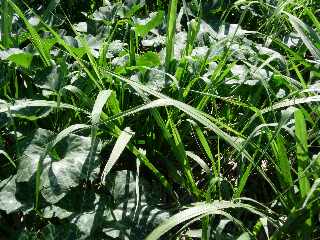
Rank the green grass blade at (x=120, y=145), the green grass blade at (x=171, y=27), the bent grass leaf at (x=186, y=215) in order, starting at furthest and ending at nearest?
the green grass blade at (x=171, y=27)
the green grass blade at (x=120, y=145)
the bent grass leaf at (x=186, y=215)

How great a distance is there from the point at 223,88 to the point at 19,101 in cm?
63

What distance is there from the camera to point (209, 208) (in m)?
1.18

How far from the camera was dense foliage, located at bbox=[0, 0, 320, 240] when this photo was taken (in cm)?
129

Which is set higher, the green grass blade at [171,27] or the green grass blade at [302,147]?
the green grass blade at [171,27]

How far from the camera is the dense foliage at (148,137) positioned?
129cm

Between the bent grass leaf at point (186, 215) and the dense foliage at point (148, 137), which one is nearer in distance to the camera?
the bent grass leaf at point (186, 215)

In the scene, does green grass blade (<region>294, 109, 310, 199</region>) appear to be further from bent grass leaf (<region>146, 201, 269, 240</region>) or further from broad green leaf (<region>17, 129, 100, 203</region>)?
broad green leaf (<region>17, 129, 100, 203</region>)

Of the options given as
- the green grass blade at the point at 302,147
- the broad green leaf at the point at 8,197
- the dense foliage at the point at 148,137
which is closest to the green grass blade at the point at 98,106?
the dense foliage at the point at 148,137

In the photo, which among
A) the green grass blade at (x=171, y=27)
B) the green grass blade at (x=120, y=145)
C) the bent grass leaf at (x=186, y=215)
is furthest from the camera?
the green grass blade at (x=171, y=27)

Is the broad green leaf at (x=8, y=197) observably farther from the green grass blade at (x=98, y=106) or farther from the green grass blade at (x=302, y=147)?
the green grass blade at (x=302, y=147)

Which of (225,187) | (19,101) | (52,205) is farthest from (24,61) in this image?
(225,187)

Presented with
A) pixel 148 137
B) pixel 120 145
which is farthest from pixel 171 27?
pixel 120 145

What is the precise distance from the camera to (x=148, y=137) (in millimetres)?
1533

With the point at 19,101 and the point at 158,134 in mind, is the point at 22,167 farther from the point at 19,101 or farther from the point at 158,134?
the point at 158,134
